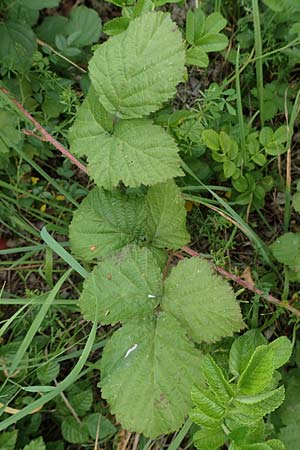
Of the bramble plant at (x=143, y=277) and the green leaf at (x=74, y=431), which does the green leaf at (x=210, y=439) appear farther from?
the green leaf at (x=74, y=431)

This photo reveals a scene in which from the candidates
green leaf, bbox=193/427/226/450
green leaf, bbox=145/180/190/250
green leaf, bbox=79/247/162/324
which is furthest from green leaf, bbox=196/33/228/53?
green leaf, bbox=193/427/226/450

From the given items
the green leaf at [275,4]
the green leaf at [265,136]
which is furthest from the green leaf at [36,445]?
the green leaf at [275,4]

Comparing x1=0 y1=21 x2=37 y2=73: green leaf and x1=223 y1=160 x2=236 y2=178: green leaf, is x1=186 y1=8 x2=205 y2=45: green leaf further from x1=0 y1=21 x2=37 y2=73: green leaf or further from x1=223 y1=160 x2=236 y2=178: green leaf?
x1=0 y1=21 x2=37 y2=73: green leaf

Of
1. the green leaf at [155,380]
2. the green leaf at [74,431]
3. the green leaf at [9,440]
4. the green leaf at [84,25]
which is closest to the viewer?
the green leaf at [155,380]

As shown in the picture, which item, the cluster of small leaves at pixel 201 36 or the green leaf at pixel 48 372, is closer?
the cluster of small leaves at pixel 201 36

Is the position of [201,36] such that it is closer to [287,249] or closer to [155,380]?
[287,249]

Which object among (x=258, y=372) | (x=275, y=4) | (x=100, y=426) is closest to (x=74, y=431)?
(x=100, y=426)
